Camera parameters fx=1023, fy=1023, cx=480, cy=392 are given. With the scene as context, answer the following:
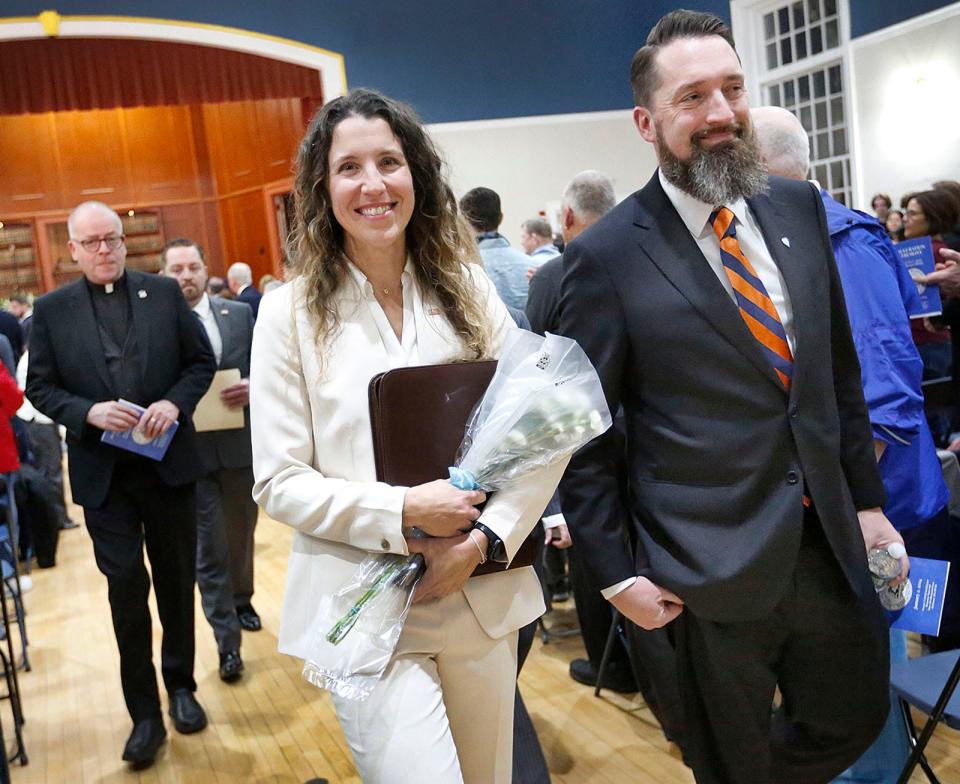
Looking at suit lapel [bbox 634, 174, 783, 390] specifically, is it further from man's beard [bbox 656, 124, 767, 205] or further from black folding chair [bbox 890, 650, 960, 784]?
black folding chair [bbox 890, 650, 960, 784]

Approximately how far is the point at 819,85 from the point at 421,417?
35.9 ft

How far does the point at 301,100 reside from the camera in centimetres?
1309

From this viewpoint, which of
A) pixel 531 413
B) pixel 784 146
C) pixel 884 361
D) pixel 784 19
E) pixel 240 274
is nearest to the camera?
pixel 531 413

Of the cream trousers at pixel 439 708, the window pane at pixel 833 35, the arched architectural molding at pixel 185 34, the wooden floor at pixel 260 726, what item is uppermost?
the arched architectural molding at pixel 185 34

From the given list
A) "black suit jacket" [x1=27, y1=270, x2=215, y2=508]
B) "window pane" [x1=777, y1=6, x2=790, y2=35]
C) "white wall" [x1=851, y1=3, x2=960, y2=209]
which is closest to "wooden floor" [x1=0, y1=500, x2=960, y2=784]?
"black suit jacket" [x1=27, y1=270, x2=215, y2=508]

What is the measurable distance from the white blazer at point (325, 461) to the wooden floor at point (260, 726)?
5.76 ft

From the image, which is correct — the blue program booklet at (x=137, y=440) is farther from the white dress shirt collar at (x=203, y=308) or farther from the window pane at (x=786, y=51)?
the window pane at (x=786, y=51)

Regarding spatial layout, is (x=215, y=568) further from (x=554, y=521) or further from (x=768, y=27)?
(x=768, y=27)

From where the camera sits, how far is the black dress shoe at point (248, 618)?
529 cm

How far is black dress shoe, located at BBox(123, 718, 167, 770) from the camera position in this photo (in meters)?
3.76

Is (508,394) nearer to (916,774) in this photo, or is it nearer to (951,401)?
(916,774)

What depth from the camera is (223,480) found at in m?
4.95

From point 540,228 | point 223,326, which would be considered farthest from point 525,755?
point 540,228

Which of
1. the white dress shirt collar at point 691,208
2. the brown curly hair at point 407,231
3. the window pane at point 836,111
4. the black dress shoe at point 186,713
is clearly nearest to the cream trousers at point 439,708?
the brown curly hair at point 407,231
